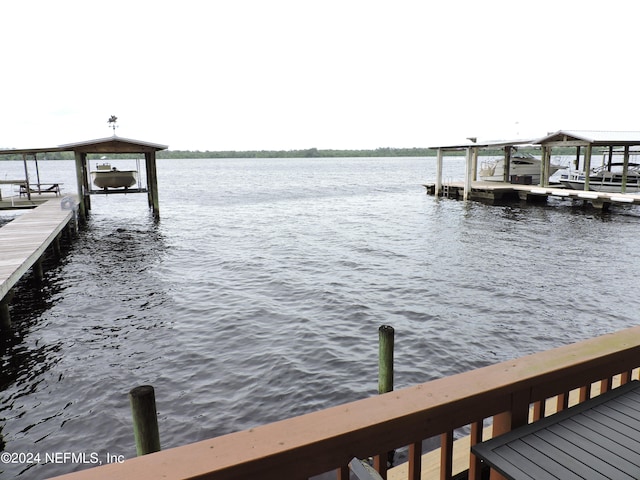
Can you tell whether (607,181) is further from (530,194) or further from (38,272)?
(38,272)

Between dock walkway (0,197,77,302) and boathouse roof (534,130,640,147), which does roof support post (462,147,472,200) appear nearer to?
boathouse roof (534,130,640,147)

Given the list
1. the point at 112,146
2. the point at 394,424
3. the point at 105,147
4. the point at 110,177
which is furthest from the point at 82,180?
the point at 394,424

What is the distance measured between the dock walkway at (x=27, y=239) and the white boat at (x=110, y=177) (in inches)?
214

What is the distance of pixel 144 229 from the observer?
81.4 feet

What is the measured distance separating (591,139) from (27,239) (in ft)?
94.5

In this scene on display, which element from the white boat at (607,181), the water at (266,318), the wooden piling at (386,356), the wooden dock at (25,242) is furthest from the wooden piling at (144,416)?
the white boat at (607,181)

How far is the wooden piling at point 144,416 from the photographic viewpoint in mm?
4270

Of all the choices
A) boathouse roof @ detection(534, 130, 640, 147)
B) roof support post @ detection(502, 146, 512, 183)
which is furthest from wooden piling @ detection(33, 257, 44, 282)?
roof support post @ detection(502, 146, 512, 183)

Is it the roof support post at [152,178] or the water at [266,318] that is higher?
the roof support post at [152,178]

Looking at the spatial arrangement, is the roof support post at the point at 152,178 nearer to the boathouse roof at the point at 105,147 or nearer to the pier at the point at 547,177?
the boathouse roof at the point at 105,147

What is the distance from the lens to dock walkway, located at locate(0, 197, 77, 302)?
964 cm

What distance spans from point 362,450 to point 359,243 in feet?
61.1

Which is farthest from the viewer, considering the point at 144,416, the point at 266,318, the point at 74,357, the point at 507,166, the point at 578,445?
the point at 507,166

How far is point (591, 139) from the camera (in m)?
27.9
